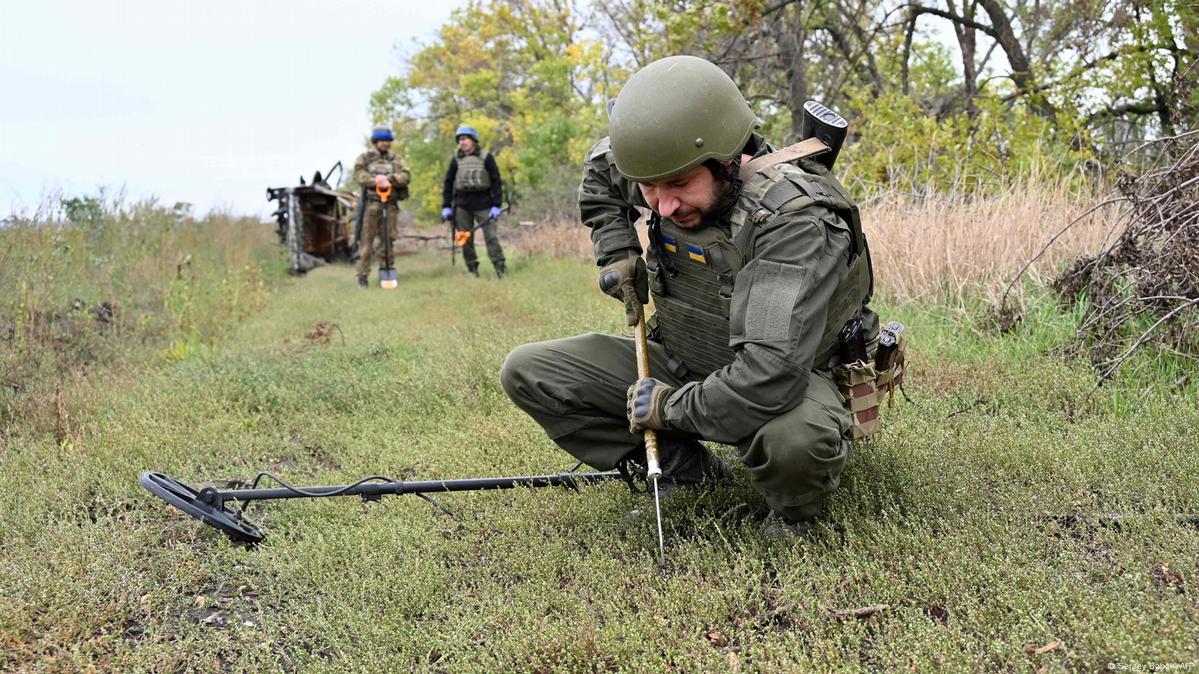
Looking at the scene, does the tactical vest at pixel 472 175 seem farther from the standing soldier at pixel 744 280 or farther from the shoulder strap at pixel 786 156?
the shoulder strap at pixel 786 156

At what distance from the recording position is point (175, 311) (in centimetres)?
802

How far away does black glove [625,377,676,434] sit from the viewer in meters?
2.90

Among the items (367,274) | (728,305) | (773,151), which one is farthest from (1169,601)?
(367,274)

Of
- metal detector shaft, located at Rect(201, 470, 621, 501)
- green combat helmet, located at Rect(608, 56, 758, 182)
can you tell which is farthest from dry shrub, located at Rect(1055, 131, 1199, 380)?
metal detector shaft, located at Rect(201, 470, 621, 501)

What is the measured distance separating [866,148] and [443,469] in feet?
23.2

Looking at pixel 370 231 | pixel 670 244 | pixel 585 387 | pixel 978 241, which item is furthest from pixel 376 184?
pixel 670 244

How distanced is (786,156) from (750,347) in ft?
2.29

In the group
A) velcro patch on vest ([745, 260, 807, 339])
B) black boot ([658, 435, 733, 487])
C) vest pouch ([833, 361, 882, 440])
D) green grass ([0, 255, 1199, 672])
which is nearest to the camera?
green grass ([0, 255, 1199, 672])

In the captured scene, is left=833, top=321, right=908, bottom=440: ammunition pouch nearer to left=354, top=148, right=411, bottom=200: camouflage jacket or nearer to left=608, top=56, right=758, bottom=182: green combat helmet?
left=608, top=56, right=758, bottom=182: green combat helmet

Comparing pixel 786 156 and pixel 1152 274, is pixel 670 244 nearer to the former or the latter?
pixel 786 156

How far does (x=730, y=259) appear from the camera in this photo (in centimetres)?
289

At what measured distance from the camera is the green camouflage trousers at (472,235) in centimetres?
1216

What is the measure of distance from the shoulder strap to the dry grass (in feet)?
10.7

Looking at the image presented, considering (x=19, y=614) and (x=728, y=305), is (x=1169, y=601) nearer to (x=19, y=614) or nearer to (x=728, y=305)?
(x=728, y=305)
